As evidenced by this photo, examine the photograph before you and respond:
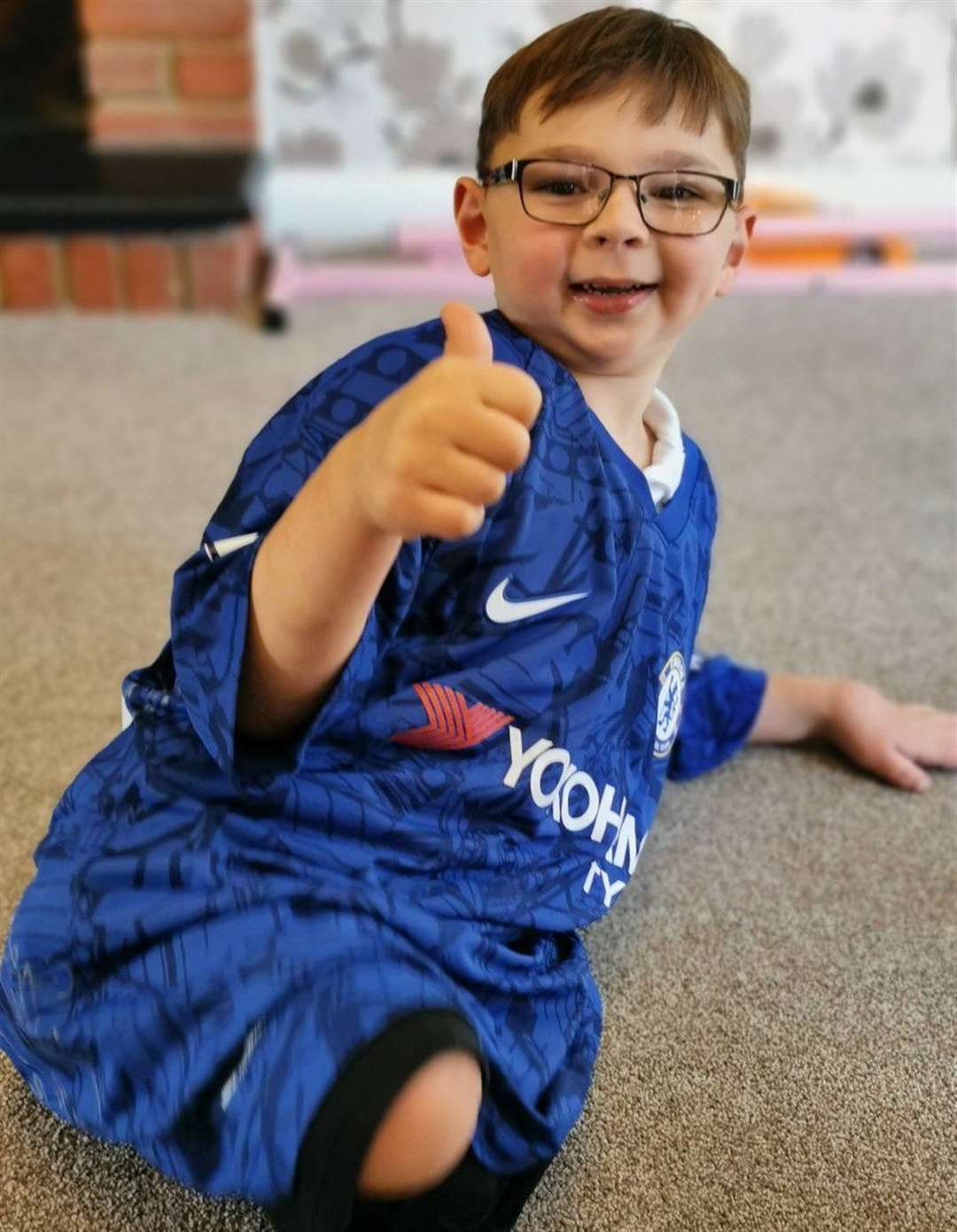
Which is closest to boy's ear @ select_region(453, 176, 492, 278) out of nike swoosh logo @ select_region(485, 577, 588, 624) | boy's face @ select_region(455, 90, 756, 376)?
boy's face @ select_region(455, 90, 756, 376)

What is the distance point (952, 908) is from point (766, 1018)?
0.63ft

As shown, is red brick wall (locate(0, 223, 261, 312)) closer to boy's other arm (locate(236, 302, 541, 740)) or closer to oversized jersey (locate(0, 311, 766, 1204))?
oversized jersey (locate(0, 311, 766, 1204))

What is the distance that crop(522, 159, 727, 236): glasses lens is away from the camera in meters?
0.72

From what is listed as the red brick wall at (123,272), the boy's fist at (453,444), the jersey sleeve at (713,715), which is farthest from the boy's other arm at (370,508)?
the red brick wall at (123,272)

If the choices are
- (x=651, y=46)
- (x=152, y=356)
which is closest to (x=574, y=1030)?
(x=651, y=46)

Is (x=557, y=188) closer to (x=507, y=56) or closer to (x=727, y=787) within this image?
(x=727, y=787)

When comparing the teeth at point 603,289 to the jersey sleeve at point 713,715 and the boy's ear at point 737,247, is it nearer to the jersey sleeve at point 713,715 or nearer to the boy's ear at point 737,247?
the boy's ear at point 737,247

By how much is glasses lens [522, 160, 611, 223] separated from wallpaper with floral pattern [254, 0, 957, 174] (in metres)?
1.76

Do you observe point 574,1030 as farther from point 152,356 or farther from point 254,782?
point 152,356

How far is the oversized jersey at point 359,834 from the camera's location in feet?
2.03

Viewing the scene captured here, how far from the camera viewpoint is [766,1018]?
810mm

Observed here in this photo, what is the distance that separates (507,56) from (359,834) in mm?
2026

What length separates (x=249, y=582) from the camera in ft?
1.97

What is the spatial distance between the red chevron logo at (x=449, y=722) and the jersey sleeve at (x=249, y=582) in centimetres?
4
